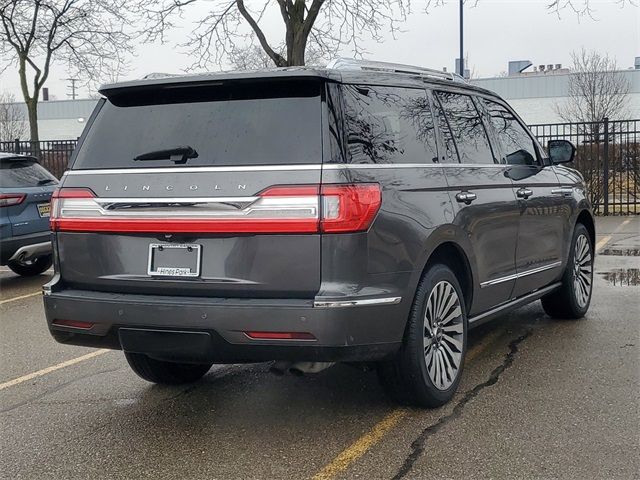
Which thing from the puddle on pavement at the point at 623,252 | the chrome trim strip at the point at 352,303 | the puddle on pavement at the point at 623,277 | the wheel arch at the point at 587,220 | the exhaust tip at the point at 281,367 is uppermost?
the wheel arch at the point at 587,220

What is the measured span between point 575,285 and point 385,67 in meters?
3.01

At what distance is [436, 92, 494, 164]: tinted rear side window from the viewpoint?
15.6ft

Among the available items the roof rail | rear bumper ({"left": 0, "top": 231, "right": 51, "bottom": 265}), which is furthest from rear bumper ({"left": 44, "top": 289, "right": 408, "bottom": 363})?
rear bumper ({"left": 0, "top": 231, "right": 51, "bottom": 265})

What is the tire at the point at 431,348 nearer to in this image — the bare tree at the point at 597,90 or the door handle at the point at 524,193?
the door handle at the point at 524,193

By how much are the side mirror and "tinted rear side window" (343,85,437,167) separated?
2.12 meters

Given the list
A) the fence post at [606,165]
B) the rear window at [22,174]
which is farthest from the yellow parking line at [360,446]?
the fence post at [606,165]

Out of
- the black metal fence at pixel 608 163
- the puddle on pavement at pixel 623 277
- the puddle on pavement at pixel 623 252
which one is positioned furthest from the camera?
the black metal fence at pixel 608 163

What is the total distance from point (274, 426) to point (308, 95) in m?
1.80

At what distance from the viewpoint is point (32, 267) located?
10172 mm

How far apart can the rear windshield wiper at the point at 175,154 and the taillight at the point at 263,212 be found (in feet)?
0.82

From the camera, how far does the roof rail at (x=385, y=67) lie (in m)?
4.02

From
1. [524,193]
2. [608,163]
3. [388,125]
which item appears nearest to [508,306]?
[524,193]

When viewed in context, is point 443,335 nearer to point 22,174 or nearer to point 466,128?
point 466,128

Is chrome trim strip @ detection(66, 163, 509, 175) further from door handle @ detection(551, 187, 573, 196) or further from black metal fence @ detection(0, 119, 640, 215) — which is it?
black metal fence @ detection(0, 119, 640, 215)
